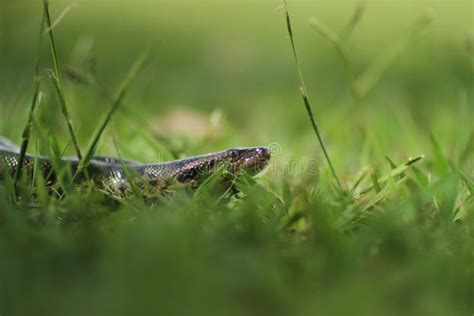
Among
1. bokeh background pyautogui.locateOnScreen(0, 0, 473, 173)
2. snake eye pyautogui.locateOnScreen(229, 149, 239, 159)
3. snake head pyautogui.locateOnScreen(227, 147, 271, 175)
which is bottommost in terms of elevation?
snake head pyautogui.locateOnScreen(227, 147, 271, 175)

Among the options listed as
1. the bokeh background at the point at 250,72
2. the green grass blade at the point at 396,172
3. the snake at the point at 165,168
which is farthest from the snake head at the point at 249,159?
the bokeh background at the point at 250,72

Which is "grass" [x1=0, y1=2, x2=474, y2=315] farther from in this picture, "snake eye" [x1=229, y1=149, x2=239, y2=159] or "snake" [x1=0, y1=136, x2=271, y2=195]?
"snake eye" [x1=229, y1=149, x2=239, y2=159]

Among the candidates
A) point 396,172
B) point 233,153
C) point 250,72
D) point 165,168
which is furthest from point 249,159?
point 250,72

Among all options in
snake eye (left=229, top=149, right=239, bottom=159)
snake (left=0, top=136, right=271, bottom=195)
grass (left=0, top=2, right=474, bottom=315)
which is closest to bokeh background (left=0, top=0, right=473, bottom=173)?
grass (left=0, top=2, right=474, bottom=315)

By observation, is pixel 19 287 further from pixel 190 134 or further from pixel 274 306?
pixel 190 134

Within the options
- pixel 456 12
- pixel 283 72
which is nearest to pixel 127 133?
pixel 283 72

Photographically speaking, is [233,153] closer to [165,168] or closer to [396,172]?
[165,168]

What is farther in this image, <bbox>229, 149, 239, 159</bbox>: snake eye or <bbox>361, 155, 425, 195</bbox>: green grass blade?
<bbox>229, 149, 239, 159</bbox>: snake eye

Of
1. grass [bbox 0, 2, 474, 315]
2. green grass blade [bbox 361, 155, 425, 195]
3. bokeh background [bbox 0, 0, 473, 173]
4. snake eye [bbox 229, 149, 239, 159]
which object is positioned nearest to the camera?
grass [bbox 0, 2, 474, 315]
